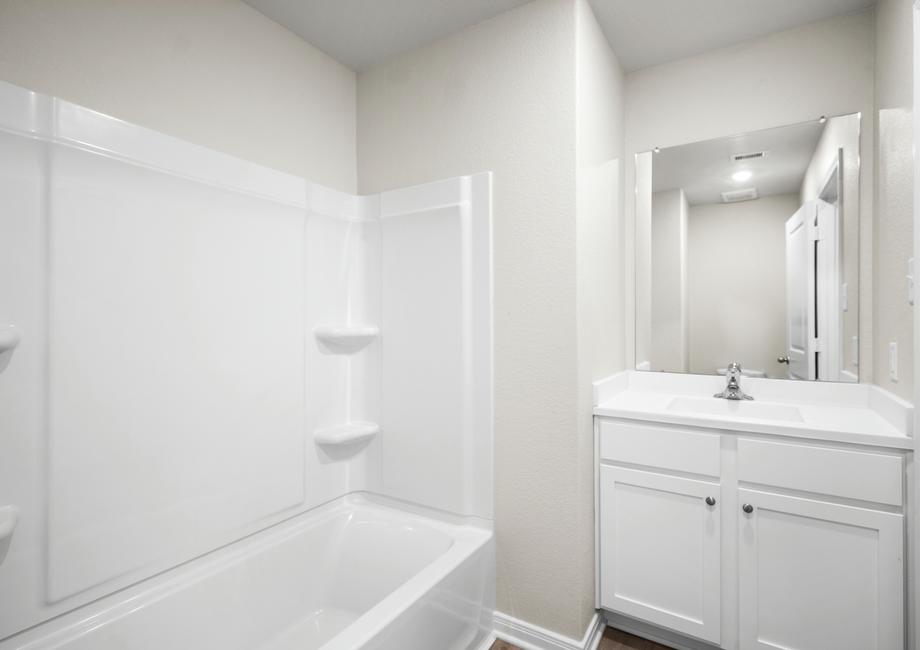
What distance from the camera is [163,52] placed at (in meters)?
1.57

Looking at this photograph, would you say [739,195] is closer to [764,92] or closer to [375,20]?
[764,92]

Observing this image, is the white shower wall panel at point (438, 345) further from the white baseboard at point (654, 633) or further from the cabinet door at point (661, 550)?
the white baseboard at point (654, 633)

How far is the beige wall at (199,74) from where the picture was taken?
1.33 meters

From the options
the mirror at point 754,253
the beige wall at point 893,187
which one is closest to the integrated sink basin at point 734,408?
the mirror at point 754,253

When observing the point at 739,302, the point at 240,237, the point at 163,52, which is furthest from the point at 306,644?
the point at 739,302

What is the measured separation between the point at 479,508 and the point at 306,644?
2.69 feet

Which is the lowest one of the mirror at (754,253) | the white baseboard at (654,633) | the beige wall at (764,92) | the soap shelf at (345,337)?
the white baseboard at (654,633)

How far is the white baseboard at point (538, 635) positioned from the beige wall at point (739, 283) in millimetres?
1234

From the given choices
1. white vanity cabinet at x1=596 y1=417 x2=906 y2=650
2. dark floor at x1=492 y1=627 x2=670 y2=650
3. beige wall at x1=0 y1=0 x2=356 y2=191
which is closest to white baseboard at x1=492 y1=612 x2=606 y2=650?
dark floor at x1=492 y1=627 x2=670 y2=650

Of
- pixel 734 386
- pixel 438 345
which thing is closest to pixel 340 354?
pixel 438 345

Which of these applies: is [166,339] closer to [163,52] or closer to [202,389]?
[202,389]

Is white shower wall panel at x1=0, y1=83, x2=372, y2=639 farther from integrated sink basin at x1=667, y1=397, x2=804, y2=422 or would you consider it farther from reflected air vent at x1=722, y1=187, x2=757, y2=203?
reflected air vent at x1=722, y1=187, x2=757, y2=203

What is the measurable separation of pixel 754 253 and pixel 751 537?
124 cm

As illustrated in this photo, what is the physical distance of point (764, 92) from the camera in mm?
2025
